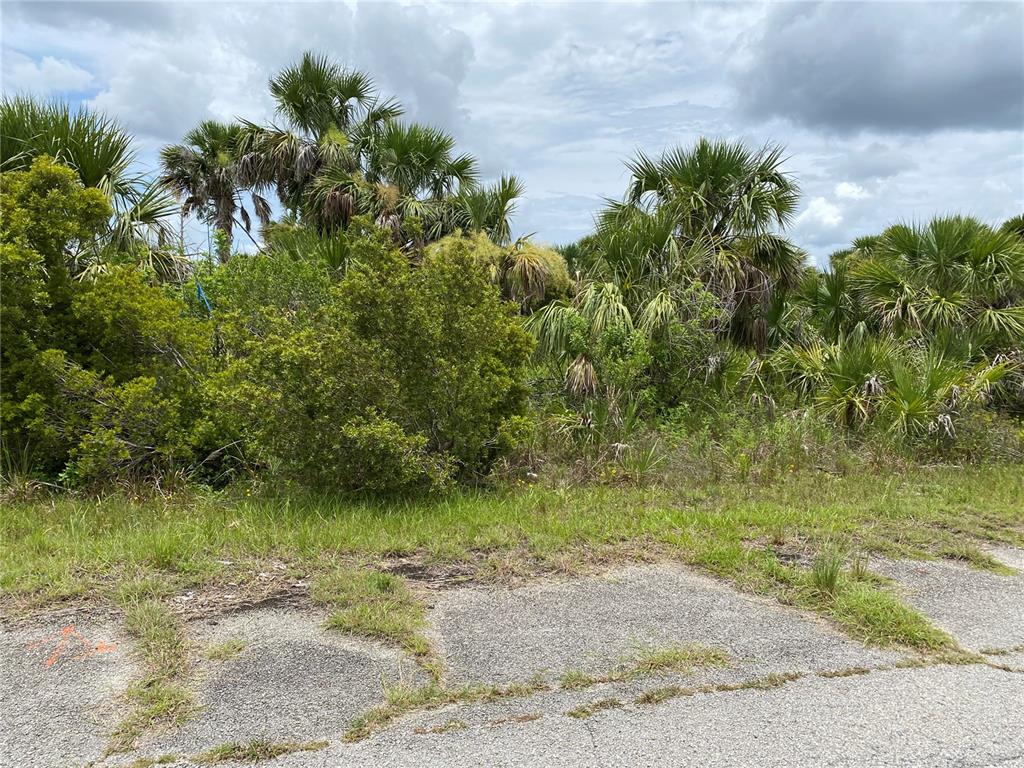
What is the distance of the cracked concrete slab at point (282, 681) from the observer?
2834 mm

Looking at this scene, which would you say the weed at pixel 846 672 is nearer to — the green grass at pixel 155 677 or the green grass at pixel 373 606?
the green grass at pixel 373 606

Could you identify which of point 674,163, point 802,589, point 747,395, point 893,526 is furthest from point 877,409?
point 802,589

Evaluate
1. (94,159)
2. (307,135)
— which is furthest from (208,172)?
(94,159)

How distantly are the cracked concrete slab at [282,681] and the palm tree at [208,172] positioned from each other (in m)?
18.3

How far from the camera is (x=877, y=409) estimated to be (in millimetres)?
9258

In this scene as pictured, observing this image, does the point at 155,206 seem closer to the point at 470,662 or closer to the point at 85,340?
the point at 85,340

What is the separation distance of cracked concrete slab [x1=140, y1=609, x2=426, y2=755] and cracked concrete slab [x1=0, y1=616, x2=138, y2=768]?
301 millimetres

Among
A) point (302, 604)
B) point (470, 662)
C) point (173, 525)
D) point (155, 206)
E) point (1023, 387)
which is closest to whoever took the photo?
point (470, 662)

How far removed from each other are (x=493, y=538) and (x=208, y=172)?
61.6 feet

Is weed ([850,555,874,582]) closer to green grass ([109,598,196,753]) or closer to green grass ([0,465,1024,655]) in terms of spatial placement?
green grass ([0,465,1024,655])

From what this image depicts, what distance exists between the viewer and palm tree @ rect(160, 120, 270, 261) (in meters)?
19.9

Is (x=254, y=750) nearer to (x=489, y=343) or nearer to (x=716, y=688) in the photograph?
(x=716, y=688)

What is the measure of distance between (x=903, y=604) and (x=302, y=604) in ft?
11.7

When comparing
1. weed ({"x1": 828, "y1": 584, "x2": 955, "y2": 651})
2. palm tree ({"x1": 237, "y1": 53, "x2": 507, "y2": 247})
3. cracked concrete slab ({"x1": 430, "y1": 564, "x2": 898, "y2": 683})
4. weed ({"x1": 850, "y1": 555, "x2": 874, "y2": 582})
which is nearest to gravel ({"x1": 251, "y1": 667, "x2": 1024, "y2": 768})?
cracked concrete slab ({"x1": 430, "y1": 564, "x2": 898, "y2": 683})
